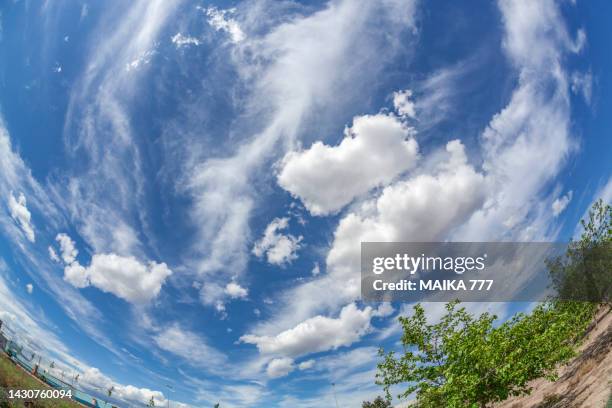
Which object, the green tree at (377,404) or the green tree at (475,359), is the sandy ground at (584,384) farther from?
the green tree at (377,404)

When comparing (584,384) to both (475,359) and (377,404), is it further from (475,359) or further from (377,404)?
(377,404)

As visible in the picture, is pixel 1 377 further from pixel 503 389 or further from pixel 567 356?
pixel 567 356

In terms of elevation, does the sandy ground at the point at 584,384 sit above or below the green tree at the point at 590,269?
below

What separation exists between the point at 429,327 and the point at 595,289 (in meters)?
23.0

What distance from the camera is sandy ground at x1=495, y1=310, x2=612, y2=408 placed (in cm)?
1769

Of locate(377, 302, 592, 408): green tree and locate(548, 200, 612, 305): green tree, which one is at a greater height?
locate(548, 200, 612, 305): green tree

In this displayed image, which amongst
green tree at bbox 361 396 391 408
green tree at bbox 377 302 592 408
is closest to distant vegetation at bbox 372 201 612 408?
green tree at bbox 377 302 592 408

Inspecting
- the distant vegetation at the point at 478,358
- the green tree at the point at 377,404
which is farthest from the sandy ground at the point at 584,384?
the green tree at the point at 377,404

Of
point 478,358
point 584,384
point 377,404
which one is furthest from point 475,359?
point 377,404

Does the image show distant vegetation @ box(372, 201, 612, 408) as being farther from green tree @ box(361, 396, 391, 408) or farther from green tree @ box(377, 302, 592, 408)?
green tree @ box(361, 396, 391, 408)

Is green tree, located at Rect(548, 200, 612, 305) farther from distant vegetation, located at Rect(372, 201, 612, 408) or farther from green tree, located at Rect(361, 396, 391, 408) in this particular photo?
green tree, located at Rect(361, 396, 391, 408)

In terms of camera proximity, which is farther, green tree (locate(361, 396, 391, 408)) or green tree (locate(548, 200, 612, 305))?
green tree (locate(361, 396, 391, 408))

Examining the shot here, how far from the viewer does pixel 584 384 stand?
67.9 ft

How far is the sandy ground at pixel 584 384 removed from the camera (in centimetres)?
1769
